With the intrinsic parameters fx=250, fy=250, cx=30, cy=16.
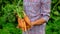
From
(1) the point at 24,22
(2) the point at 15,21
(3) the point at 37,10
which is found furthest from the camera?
(2) the point at 15,21

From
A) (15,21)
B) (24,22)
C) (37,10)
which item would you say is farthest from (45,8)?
(15,21)

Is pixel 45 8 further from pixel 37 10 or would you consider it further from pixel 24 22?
pixel 24 22

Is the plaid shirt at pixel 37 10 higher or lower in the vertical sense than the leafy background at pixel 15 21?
higher

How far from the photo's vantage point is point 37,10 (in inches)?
76.7

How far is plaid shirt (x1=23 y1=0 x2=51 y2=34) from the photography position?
6.23 feet

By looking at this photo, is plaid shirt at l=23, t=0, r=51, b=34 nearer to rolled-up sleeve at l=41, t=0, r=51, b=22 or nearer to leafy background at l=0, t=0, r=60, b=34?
rolled-up sleeve at l=41, t=0, r=51, b=22

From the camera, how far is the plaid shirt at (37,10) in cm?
190

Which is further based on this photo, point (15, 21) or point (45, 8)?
point (15, 21)

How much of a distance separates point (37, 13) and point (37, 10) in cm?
3

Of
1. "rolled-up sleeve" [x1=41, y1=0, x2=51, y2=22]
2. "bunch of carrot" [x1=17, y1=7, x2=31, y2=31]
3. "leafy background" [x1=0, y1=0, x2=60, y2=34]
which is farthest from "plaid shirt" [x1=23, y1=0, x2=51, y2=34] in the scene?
"leafy background" [x1=0, y1=0, x2=60, y2=34]

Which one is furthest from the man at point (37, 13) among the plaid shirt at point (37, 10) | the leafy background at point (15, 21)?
the leafy background at point (15, 21)

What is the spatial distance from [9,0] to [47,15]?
246cm

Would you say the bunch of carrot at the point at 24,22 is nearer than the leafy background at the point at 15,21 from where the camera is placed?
Yes

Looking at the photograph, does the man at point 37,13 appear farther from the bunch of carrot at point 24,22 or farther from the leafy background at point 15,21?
the leafy background at point 15,21
